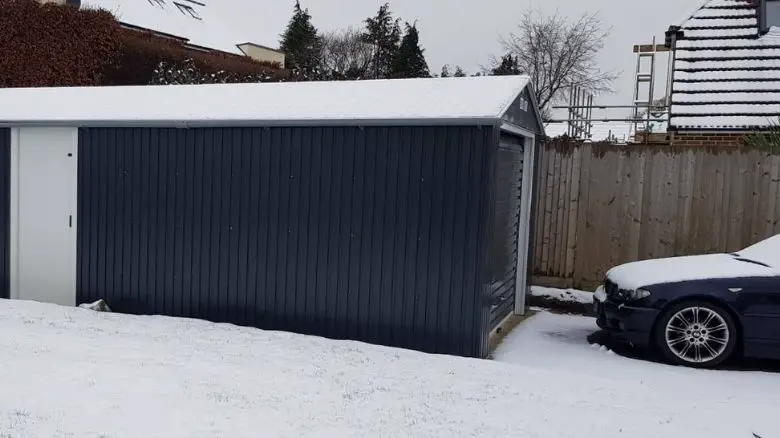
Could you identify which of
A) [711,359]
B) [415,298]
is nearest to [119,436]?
[415,298]

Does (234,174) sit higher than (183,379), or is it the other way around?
(234,174)

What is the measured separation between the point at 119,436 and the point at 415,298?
305cm

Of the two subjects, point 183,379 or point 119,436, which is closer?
point 119,436

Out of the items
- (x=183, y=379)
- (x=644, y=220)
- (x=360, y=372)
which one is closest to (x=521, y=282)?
(x=644, y=220)

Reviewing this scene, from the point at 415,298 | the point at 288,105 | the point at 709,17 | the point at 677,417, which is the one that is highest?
the point at 709,17

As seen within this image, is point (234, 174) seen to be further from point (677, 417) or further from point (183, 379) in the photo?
point (677, 417)

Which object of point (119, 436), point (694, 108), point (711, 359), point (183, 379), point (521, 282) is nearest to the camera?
point (119, 436)

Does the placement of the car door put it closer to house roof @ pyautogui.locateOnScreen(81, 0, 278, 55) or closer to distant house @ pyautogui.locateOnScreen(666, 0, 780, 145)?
distant house @ pyautogui.locateOnScreen(666, 0, 780, 145)

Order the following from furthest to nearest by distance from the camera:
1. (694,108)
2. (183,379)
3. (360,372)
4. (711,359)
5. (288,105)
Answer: (694,108), (288,105), (711,359), (360,372), (183,379)

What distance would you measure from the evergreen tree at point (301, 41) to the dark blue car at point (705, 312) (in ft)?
105

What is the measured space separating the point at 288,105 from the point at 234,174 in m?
0.89

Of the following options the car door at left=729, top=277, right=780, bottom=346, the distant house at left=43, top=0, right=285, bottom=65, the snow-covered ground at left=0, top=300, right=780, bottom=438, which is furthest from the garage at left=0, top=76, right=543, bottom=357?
the distant house at left=43, top=0, right=285, bottom=65

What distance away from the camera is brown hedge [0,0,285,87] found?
533 inches

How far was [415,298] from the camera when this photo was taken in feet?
21.2
